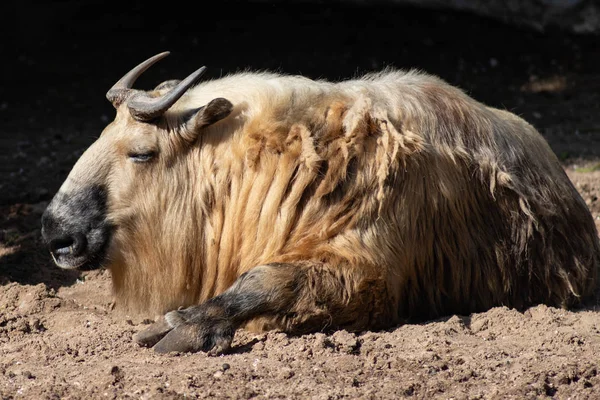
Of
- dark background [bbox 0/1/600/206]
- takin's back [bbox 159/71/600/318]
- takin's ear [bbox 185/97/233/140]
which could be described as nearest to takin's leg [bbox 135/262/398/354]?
takin's back [bbox 159/71/600/318]

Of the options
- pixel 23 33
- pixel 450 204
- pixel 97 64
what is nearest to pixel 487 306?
pixel 450 204

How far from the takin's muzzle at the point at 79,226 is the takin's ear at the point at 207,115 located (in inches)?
23.2

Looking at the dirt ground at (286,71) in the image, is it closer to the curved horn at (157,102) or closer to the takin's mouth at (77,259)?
the takin's mouth at (77,259)

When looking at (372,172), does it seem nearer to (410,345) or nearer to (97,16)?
(410,345)

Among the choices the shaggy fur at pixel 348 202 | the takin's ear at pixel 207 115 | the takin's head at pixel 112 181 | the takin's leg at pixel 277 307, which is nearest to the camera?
the takin's leg at pixel 277 307

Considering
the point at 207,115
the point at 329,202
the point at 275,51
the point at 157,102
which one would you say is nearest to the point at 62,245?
the point at 157,102

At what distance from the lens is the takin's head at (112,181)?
5.01 metres

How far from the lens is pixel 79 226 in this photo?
5008 mm

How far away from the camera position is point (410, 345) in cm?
440

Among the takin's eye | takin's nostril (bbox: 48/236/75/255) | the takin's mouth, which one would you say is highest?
the takin's eye

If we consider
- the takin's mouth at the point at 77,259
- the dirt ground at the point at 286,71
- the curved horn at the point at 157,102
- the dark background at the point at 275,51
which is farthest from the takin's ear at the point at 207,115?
the dark background at the point at 275,51

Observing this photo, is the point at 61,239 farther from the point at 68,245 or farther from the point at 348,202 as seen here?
the point at 348,202

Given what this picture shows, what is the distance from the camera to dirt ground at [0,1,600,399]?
3.99m

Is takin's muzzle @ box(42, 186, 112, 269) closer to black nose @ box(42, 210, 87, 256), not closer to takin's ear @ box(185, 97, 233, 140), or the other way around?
black nose @ box(42, 210, 87, 256)
